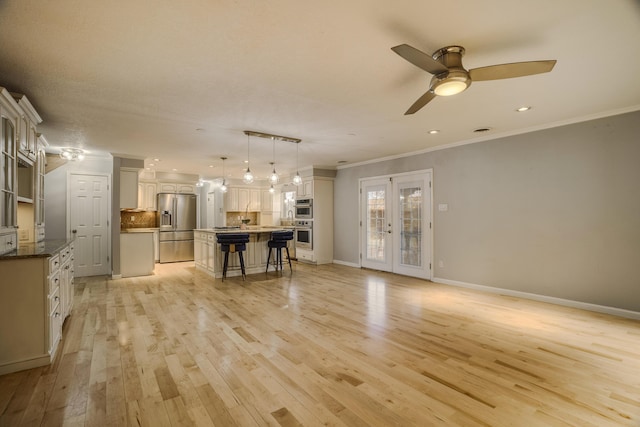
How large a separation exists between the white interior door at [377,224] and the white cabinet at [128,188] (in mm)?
5044

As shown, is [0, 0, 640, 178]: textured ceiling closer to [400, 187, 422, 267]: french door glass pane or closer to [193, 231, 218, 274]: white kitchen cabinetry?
[400, 187, 422, 267]: french door glass pane

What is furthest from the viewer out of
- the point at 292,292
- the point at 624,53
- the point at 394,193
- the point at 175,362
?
the point at 394,193

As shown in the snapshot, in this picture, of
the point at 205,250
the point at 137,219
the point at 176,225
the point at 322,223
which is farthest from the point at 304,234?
the point at 137,219

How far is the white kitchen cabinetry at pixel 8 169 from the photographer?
8.79ft

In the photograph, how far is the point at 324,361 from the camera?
262 centimetres

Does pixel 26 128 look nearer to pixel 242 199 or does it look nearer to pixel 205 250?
pixel 205 250

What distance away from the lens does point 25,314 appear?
8.20 ft

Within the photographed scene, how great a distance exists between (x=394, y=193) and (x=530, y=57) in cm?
410

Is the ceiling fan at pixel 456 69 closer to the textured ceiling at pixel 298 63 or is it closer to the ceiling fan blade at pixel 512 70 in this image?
the ceiling fan blade at pixel 512 70

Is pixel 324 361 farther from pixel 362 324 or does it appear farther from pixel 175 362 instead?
pixel 175 362

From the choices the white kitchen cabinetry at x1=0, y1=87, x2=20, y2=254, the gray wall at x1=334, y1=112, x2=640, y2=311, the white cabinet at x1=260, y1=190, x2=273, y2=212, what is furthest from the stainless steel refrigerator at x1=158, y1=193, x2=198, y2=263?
the gray wall at x1=334, y1=112, x2=640, y2=311

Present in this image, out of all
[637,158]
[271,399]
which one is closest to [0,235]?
[271,399]

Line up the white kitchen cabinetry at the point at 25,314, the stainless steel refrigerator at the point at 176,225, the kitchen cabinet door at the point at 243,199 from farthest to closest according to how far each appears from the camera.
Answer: the kitchen cabinet door at the point at 243,199 < the stainless steel refrigerator at the point at 176,225 < the white kitchen cabinetry at the point at 25,314

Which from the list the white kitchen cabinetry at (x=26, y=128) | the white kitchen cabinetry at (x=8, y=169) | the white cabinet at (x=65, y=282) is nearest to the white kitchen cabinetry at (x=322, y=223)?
the white cabinet at (x=65, y=282)
